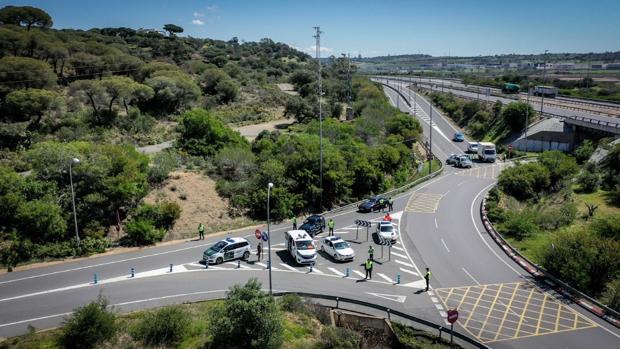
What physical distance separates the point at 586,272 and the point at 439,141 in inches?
1959

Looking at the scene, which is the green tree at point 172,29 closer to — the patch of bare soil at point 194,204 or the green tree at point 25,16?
the green tree at point 25,16

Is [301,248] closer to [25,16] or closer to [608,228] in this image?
[608,228]

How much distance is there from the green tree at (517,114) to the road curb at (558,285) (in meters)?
40.7

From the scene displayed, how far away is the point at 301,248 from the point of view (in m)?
29.1

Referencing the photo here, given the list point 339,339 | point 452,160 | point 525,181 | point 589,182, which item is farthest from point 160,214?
point 589,182

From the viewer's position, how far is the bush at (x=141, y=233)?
106 ft

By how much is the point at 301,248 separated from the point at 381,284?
5855 mm

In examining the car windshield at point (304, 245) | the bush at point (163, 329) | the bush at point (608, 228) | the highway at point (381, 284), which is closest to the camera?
the bush at point (163, 329)

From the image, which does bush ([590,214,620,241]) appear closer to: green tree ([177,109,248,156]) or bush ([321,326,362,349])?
bush ([321,326,362,349])

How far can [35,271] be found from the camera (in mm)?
27984

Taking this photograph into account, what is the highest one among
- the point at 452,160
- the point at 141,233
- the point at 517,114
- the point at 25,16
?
the point at 25,16

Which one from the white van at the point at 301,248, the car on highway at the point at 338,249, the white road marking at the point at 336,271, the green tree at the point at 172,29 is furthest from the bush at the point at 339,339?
the green tree at the point at 172,29

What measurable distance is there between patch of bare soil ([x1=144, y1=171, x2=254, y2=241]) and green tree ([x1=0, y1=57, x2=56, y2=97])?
2800cm

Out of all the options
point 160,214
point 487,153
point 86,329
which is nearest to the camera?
point 86,329
